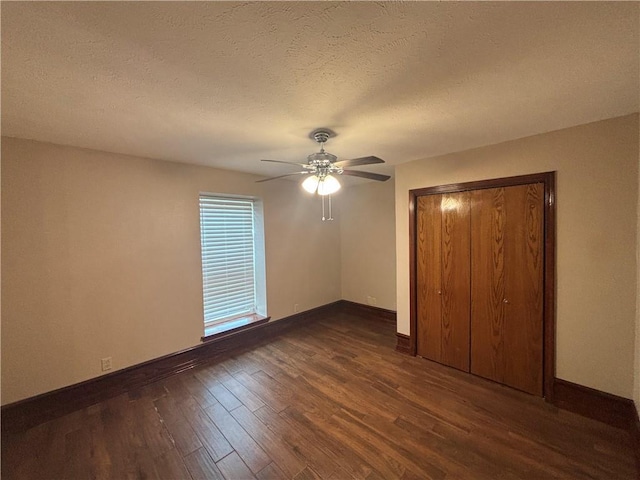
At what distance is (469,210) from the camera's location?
8.55 ft

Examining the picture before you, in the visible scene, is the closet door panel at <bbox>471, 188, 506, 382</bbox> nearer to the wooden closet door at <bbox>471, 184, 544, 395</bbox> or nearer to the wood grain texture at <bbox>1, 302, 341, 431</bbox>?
the wooden closet door at <bbox>471, 184, 544, 395</bbox>

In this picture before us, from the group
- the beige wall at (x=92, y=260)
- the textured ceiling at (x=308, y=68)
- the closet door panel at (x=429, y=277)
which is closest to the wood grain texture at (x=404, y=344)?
the closet door panel at (x=429, y=277)

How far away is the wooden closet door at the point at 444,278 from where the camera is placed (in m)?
2.67

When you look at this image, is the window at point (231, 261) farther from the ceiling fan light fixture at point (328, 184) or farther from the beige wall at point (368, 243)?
the ceiling fan light fixture at point (328, 184)

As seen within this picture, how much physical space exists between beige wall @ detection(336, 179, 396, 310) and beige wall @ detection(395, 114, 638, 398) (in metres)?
2.07

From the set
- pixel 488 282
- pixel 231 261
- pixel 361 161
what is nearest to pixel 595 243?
pixel 488 282

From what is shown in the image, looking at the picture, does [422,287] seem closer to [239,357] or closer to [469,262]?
[469,262]

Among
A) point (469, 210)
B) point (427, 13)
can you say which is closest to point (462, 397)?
point (469, 210)

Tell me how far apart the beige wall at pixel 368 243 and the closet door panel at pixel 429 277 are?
3.66ft

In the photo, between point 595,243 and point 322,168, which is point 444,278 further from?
point 322,168

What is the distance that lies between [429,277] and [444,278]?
17cm

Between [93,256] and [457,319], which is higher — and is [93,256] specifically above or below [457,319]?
above

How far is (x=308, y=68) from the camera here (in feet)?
4.03

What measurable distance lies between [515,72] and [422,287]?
2.25 m
